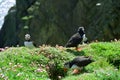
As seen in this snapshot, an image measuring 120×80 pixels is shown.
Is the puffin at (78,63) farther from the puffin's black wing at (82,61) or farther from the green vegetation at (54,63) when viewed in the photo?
the green vegetation at (54,63)

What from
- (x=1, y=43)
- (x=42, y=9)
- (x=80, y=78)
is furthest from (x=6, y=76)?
(x=1, y=43)

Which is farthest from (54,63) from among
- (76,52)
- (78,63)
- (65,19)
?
(65,19)

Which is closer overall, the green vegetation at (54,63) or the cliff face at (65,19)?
the green vegetation at (54,63)

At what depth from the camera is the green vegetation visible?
45.0 ft

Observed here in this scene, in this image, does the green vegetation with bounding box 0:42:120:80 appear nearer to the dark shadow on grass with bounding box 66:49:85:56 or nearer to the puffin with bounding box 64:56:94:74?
the dark shadow on grass with bounding box 66:49:85:56

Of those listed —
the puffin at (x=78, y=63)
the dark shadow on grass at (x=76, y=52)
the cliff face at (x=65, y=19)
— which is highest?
the puffin at (x=78, y=63)

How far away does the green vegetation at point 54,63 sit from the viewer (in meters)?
13.7

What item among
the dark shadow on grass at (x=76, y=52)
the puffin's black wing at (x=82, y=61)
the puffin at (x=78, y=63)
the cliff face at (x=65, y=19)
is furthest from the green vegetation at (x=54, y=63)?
the cliff face at (x=65, y=19)

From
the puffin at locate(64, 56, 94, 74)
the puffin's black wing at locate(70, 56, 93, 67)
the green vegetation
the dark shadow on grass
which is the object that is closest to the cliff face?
the dark shadow on grass

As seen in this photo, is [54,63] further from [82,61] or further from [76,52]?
[76,52]

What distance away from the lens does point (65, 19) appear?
6688cm

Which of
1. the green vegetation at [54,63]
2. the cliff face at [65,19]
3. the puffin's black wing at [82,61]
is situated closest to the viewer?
the green vegetation at [54,63]

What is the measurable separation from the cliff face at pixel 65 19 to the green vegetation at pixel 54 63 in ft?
97.2

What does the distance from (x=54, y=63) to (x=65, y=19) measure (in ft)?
167
